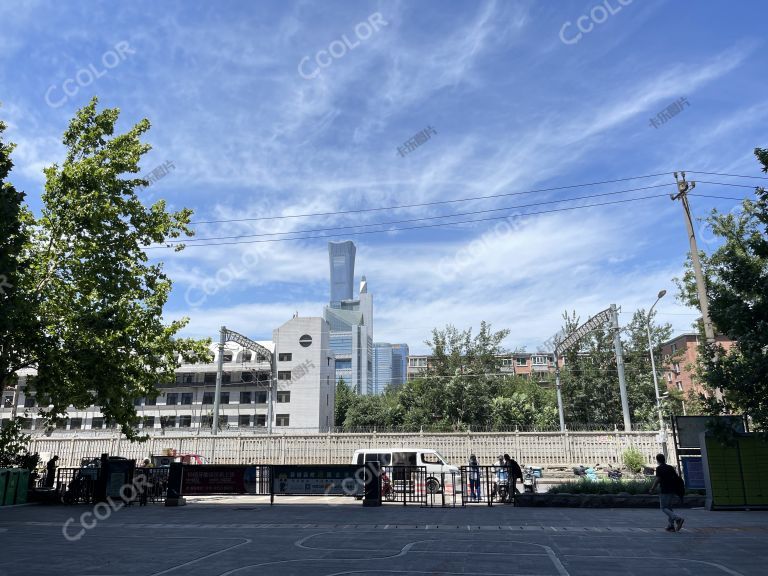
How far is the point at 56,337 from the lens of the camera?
696 inches

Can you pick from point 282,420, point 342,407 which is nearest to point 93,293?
point 282,420

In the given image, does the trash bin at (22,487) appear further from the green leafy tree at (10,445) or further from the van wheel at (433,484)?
the van wheel at (433,484)

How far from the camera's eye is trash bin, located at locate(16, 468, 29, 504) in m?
18.1

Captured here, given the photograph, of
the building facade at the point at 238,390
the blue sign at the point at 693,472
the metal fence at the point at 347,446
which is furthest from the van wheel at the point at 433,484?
the building facade at the point at 238,390

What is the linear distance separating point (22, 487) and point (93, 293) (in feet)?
22.7

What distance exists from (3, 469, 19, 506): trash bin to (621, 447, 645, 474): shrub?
26.9 meters

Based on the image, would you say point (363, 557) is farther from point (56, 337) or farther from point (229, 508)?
point (56, 337)

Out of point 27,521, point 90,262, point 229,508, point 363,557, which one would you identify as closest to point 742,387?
point 363,557

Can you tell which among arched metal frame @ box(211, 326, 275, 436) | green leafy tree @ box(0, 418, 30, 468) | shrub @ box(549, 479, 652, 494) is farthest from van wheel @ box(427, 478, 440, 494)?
arched metal frame @ box(211, 326, 275, 436)

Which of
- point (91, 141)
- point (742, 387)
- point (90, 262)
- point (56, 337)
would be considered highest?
point (91, 141)

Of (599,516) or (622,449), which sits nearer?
(599,516)

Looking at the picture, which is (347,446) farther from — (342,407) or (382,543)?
(342,407)

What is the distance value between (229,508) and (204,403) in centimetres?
4943

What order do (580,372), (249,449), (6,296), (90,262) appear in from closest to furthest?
1. (6,296)
2. (90,262)
3. (249,449)
4. (580,372)
